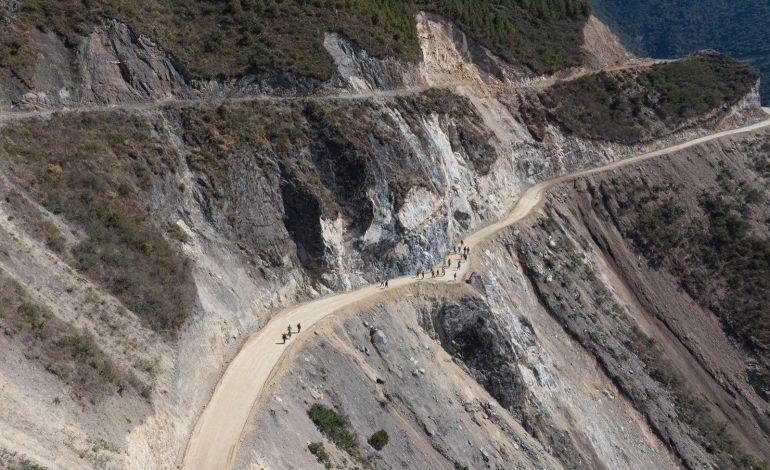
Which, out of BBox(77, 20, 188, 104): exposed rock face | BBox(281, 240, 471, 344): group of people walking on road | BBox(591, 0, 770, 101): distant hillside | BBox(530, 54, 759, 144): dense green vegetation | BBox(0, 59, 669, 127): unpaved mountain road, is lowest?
BBox(281, 240, 471, 344): group of people walking on road

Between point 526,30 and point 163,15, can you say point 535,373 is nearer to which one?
point 163,15

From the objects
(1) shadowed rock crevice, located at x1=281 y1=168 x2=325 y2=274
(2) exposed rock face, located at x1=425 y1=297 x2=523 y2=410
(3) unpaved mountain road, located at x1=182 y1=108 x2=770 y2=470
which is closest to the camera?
(3) unpaved mountain road, located at x1=182 y1=108 x2=770 y2=470

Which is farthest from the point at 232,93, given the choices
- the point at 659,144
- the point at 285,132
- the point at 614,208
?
the point at 659,144

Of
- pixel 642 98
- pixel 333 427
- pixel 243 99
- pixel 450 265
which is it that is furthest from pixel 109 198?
pixel 642 98

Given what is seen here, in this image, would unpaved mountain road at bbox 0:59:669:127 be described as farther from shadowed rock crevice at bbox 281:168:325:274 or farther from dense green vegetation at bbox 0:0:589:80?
shadowed rock crevice at bbox 281:168:325:274

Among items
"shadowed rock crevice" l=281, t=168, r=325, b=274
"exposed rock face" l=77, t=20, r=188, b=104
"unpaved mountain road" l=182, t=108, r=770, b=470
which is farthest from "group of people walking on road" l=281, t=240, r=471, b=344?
"exposed rock face" l=77, t=20, r=188, b=104

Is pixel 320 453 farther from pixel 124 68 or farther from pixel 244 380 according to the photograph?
pixel 124 68

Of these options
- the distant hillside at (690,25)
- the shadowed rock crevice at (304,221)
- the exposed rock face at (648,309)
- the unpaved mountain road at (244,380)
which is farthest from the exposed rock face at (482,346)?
the distant hillside at (690,25)
